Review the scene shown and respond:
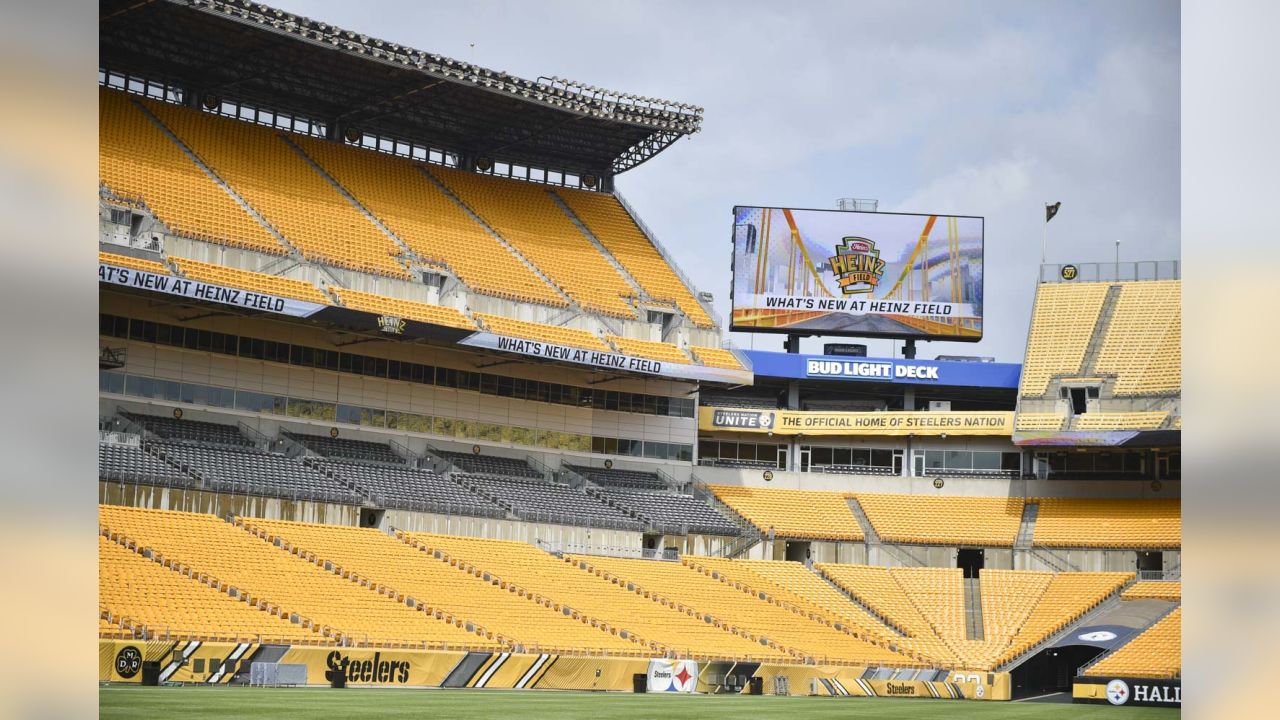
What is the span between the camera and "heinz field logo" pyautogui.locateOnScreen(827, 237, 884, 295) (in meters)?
45.1

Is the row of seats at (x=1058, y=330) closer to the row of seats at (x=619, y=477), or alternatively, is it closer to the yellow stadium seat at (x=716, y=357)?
the yellow stadium seat at (x=716, y=357)

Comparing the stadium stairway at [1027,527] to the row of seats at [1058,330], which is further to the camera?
the row of seats at [1058,330]

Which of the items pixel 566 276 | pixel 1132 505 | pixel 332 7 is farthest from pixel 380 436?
pixel 1132 505

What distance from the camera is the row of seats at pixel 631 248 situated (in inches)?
1757

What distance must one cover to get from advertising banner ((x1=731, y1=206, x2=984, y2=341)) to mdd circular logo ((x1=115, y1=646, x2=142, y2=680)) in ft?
89.0

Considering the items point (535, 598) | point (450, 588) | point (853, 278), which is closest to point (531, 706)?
point (450, 588)

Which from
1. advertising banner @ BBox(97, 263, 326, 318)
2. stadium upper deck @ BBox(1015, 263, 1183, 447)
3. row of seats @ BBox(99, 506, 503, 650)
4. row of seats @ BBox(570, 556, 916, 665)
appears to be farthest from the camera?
stadium upper deck @ BBox(1015, 263, 1183, 447)

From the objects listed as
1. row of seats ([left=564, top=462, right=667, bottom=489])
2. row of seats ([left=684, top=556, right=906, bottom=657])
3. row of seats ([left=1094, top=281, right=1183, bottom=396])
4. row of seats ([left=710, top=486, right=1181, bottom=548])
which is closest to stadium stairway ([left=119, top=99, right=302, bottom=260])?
row of seats ([left=564, top=462, right=667, bottom=489])

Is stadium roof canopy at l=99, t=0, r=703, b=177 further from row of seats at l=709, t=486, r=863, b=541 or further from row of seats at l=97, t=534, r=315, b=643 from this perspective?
row of seats at l=97, t=534, r=315, b=643

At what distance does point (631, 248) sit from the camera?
46719 millimetres

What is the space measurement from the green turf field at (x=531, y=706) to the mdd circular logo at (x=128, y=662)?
1.39 metres

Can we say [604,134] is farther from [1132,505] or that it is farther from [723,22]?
[1132,505]

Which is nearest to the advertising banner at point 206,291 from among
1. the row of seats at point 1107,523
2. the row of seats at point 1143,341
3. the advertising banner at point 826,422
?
the advertising banner at point 826,422
